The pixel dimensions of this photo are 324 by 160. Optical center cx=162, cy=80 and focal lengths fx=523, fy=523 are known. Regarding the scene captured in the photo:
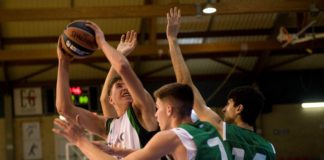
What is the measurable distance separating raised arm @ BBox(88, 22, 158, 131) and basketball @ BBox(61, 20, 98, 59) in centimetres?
9

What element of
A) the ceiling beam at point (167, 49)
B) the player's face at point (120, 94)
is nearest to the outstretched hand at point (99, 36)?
the player's face at point (120, 94)

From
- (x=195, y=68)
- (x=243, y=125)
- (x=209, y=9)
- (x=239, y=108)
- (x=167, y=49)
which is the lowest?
(x=243, y=125)

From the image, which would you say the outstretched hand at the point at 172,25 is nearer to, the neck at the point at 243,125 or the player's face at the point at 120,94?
the player's face at the point at 120,94

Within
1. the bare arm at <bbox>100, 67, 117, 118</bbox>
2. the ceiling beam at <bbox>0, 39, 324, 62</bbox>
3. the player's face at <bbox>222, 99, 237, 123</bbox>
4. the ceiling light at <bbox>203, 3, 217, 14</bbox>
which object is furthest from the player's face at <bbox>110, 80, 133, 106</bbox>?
the ceiling beam at <bbox>0, 39, 324, 62</bbox>

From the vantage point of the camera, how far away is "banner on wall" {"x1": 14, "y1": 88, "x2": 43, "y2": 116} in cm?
1622

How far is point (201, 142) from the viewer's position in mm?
2688

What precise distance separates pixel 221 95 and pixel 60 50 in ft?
44.2

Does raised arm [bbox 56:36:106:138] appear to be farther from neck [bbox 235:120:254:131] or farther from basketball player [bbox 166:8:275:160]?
neck [bbox 235:120:254:131]

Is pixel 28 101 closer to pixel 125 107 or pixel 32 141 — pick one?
pixel 32 141

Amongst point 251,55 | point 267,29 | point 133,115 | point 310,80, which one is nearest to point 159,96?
point 133,115

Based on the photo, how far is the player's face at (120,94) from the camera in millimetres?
3812

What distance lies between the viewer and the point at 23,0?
Result: 13359 mm

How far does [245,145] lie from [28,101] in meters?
14.0

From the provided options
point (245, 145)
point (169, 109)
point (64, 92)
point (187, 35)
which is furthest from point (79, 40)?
point (187, 35)
